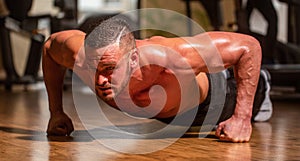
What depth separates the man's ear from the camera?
125 centimetres

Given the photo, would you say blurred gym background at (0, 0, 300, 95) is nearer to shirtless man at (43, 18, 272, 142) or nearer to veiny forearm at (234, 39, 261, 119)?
shirtless man at (43, 18, 272, 142)

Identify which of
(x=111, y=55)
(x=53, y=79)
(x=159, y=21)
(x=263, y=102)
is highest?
(x=111, y=55)

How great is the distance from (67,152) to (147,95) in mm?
273

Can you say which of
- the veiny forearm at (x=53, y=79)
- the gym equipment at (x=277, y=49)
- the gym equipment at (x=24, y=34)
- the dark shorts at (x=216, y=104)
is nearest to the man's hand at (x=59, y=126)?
the veiny forearm at (x=53, y=79)

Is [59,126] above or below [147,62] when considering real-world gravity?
below

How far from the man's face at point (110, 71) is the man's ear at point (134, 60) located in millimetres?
14

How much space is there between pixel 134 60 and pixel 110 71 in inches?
3.0

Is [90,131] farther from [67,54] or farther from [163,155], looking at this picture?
[163,155]

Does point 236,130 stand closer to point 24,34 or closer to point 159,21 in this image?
point 24,34

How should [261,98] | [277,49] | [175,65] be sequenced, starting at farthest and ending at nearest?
[277,49] → [261,98] → [175,65]

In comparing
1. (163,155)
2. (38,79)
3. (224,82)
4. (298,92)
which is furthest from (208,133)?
(38,79)

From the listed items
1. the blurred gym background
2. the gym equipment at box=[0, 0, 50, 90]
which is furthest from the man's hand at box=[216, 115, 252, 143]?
the gym equipment at box=[0, 0, 50, 90]

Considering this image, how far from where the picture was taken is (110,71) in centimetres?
121

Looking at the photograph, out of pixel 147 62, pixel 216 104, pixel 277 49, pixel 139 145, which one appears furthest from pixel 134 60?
pixel 277 49
